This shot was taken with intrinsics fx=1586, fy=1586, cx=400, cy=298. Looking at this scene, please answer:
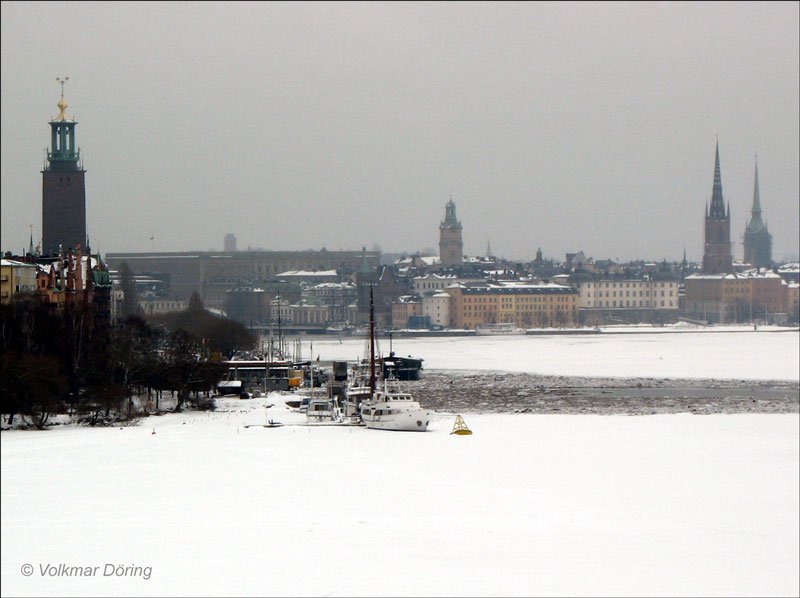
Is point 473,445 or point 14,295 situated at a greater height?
point 14,295

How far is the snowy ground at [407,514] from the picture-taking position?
11.6 metres

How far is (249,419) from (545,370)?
20503 mm

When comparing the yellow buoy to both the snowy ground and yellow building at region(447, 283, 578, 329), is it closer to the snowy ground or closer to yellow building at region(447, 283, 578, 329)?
the snowy ground

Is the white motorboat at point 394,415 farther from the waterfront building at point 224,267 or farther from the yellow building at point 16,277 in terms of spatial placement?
the waterfront building at point 224,267

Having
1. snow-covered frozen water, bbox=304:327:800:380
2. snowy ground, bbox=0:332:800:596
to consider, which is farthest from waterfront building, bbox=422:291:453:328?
snowy ground, bbox=0:332:800:596

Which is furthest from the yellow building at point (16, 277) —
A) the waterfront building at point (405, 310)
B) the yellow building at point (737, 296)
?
the yellow building at point (737, 296)

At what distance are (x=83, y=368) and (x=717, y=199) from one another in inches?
4562

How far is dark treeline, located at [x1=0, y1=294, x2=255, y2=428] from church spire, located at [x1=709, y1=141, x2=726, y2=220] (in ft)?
347

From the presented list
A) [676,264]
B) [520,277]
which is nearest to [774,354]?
[520,277]

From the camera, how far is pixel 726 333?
91688mm

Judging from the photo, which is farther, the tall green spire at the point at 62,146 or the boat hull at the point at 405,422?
the tall green spire at the point at 62,146

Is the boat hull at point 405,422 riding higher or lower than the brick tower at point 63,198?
A: lower

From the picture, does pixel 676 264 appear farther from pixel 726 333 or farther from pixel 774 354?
pixel 774 354

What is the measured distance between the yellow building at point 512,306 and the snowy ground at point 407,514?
84.2 meters
